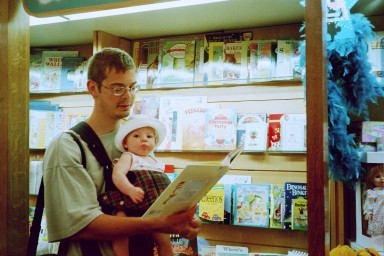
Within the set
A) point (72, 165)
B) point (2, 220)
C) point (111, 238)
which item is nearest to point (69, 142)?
point (72, 165)

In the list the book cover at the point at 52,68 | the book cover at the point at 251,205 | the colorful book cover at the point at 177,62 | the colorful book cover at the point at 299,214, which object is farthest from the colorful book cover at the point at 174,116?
the book cover at the point at 52,68

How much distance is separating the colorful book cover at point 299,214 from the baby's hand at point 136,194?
1.14m

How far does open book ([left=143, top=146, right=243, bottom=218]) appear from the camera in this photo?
1.36 meters

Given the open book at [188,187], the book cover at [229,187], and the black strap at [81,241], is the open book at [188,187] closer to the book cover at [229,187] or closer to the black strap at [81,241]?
the black strap at [81,241]

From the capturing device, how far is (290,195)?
2467mm

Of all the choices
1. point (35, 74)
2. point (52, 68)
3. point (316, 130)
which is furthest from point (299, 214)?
point (35, 74)

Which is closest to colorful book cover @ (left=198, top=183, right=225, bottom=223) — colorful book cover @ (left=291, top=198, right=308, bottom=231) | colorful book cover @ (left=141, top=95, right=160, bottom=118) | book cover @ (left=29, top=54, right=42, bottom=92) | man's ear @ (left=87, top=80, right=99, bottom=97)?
colorful book cover @ (left=291, top=198, right=308, bottom=231)

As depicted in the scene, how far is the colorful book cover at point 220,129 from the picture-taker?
2.66m

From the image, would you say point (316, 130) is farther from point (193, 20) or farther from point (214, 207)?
point (193, 20)

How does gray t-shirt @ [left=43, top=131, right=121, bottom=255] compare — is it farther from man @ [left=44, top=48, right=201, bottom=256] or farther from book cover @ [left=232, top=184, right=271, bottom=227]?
book cover @ [left=232, top=184, right=271, bottom=227]

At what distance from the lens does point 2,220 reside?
195cm

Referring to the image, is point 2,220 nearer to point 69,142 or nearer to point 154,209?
point 69,142

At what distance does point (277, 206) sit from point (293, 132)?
1.45 feet

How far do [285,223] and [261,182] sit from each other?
1.01ft
